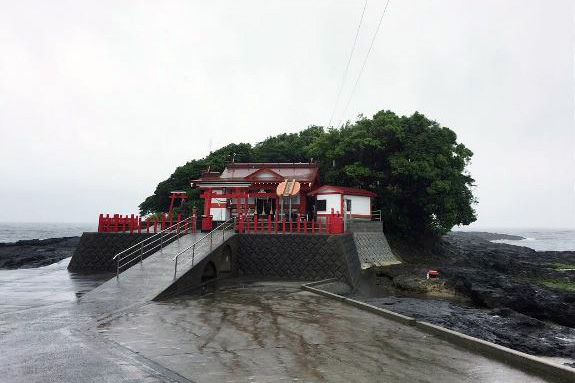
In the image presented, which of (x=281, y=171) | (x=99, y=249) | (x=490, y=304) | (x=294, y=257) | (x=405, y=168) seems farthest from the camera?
(x=281, y=171)

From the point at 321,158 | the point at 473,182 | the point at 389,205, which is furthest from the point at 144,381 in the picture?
the point at 473,182

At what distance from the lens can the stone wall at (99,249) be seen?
61.9 feet

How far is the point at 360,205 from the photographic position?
86.1 feet

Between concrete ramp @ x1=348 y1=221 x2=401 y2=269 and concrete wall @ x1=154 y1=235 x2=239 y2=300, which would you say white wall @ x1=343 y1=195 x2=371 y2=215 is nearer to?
concrete ramp @ x1=348 y1=221 x2=401 y2=269

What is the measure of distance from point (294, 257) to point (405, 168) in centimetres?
1345

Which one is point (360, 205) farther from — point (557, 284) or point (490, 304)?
point (557, 284)

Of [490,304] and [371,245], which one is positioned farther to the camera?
[371,245]

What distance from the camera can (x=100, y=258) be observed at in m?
18.9

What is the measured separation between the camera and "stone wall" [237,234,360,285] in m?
17.3

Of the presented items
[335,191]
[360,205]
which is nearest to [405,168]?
[360,205]

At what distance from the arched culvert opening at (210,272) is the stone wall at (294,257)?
7.41ft

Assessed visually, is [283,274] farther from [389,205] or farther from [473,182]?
[473,182]

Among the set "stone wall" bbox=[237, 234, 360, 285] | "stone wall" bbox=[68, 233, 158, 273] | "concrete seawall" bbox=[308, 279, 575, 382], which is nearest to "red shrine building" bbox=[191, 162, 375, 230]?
"stone wall" bbox=[237, 234, 360, 285]

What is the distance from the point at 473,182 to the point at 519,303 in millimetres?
20179
